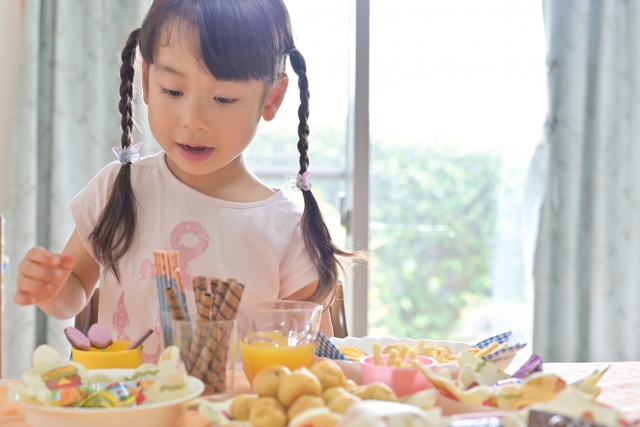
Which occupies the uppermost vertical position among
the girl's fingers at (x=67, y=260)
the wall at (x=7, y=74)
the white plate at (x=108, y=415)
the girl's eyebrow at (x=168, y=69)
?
the wall at (x=7, y=74)

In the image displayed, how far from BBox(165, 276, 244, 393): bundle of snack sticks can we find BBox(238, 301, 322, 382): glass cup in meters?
0.03

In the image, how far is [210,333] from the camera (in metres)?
0.76

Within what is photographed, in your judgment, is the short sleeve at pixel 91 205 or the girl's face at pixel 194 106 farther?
the short sleeve at pixel 91 205

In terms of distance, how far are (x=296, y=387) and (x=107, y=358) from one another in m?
0.31

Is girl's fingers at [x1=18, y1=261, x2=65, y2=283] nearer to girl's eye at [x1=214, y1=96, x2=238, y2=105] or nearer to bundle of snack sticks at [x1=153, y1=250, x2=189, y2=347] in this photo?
bundle of snack sticks at [x1=153, y1=250, x2=189, y2=347]

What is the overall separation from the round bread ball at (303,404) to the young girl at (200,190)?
1.86ft

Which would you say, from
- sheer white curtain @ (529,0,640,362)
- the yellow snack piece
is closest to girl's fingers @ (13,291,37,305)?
the yellow snack piece

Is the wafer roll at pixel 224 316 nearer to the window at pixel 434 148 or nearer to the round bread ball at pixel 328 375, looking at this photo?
the round bread ball at pixel 328 375

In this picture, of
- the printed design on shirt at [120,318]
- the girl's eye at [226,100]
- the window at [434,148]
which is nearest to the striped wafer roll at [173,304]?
the girl's eye at [226,100]

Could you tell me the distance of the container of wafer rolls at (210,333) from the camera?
0.75m

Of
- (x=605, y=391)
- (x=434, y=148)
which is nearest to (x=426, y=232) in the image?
(x=434, y=148)

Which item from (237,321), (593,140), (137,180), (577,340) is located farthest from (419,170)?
(237,321)

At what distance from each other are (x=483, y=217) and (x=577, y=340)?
65cm

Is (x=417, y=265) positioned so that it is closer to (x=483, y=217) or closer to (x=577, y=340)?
(x=483, y=217)
